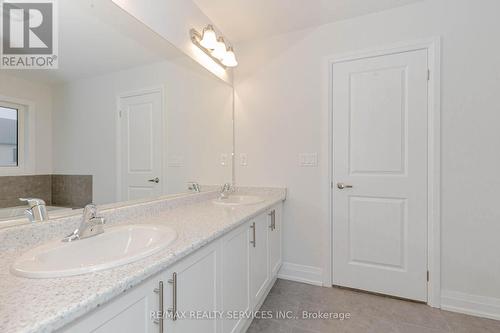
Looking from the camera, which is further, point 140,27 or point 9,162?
point 140,27

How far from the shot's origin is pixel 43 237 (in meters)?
0.90

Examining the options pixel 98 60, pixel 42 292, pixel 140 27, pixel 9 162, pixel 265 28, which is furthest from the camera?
pixel 265 28

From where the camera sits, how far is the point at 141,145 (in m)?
1.38

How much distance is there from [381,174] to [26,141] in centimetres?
222

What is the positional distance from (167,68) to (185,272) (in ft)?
4.29

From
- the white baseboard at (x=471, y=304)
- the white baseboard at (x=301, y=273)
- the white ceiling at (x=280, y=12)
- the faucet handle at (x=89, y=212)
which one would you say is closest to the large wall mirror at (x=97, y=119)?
the faucet handle at (x=89, y=212)

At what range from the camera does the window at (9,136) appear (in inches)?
32.1

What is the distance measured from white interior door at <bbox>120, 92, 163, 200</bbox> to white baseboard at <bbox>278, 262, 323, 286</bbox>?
4.69ft

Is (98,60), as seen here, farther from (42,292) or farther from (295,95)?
(295,95)

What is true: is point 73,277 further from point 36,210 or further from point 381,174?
point 381,174

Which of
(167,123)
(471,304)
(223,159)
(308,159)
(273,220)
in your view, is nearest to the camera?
(167,123)

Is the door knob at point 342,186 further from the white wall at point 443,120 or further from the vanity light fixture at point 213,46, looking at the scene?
the vanity light fixture at point 213,46

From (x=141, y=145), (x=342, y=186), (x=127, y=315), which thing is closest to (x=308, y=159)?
(x=342, y=186)

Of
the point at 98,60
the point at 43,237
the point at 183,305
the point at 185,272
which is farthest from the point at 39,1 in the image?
the point at 183,305
